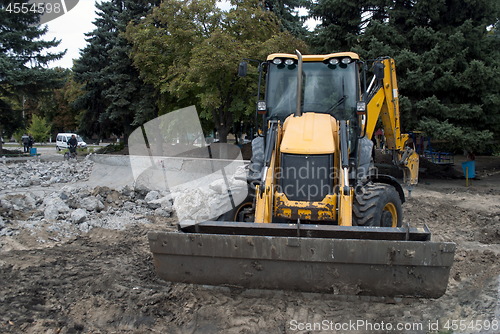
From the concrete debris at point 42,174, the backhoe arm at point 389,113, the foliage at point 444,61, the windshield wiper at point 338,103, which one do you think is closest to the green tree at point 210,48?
the foliage at point 444,61

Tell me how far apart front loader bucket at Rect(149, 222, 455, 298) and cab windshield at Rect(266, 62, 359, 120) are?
2.31 meters

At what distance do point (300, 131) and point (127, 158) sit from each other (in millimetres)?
13684

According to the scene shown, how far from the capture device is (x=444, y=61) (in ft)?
51.9

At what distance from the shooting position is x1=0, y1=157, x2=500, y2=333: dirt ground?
4453 millimetres

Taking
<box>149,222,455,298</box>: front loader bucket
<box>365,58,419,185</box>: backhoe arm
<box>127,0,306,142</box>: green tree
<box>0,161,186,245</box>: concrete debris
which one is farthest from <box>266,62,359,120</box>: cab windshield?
<box>127,0,306,142</box>: green tree

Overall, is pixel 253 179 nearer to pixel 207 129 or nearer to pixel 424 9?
pixel 424 9

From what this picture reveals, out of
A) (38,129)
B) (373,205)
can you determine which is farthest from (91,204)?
(38,129)

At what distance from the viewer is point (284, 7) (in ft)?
82.9

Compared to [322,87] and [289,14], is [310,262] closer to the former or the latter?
[322,87]

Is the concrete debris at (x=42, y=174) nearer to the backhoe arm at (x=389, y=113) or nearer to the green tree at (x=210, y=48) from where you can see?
the green tree at (x=210, y=48)

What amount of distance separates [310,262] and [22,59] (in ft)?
85.3

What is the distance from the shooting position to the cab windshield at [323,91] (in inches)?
256

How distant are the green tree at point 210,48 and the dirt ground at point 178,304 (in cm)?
1089

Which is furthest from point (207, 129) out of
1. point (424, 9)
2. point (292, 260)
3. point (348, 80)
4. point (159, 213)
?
point (292, 260)
